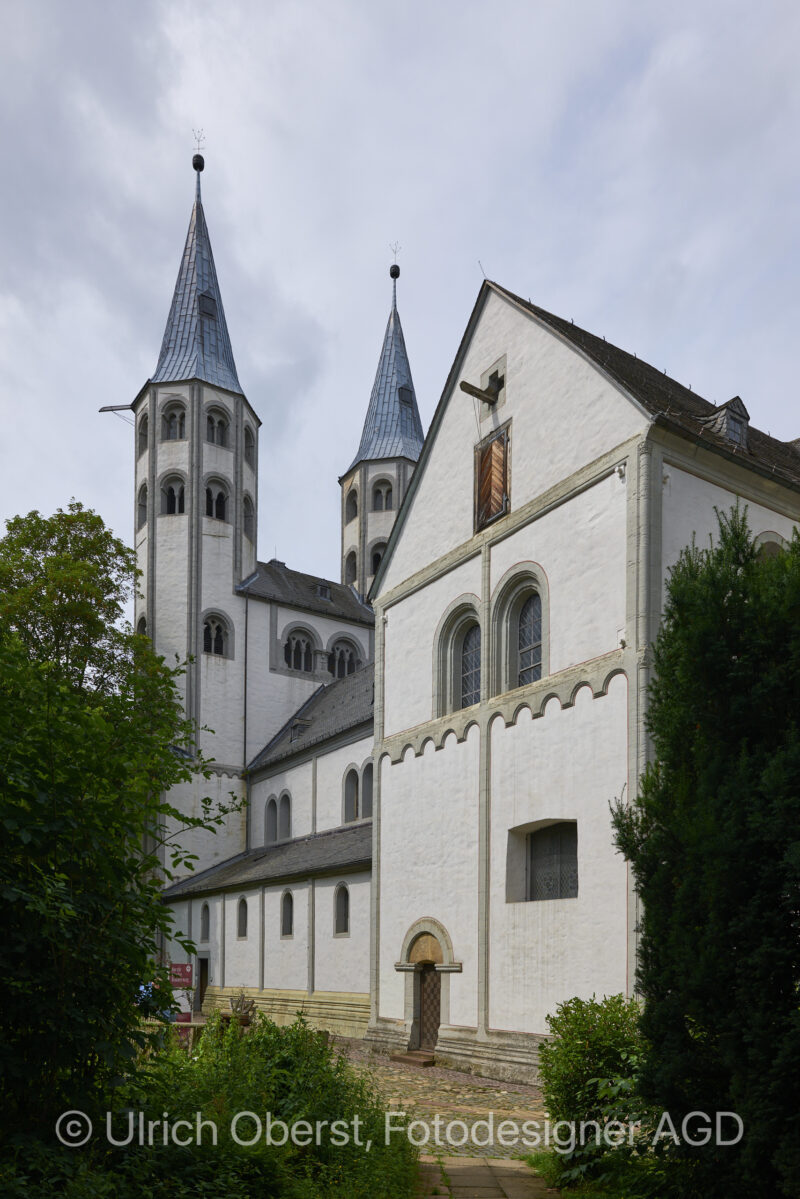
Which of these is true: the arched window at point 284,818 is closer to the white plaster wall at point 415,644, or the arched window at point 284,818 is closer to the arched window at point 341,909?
the arched window at point 341,909

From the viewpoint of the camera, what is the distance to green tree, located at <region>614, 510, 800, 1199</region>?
7.03 meters

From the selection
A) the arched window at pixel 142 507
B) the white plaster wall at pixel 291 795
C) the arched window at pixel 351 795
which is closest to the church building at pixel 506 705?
the arched window at pixel 351 795

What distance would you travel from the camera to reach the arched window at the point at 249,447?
44.2m

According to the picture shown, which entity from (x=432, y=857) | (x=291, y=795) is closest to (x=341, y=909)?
(x=432, y=857)

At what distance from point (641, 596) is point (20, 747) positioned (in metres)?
10.5

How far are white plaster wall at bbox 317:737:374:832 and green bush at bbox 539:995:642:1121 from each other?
71.4ft

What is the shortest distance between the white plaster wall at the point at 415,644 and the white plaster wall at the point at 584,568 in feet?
7.66

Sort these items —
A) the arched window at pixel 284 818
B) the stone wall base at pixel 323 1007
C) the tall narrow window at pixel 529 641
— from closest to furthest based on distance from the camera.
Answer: the tall narrow window at pixel 529 641 → the stone wall base at pixel 323 1007 → the arched window at pixel 284 818

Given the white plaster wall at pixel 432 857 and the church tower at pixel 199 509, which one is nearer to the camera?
the white plaster wall at pixel 432 857

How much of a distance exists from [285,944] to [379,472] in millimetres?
28569

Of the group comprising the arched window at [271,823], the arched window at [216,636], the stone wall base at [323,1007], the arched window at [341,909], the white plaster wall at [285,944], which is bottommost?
the stone wall base at [323,1007]

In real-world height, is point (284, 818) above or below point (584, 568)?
below

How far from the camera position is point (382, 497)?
2083 inches

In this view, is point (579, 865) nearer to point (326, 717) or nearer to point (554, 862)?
point (554, 862)
